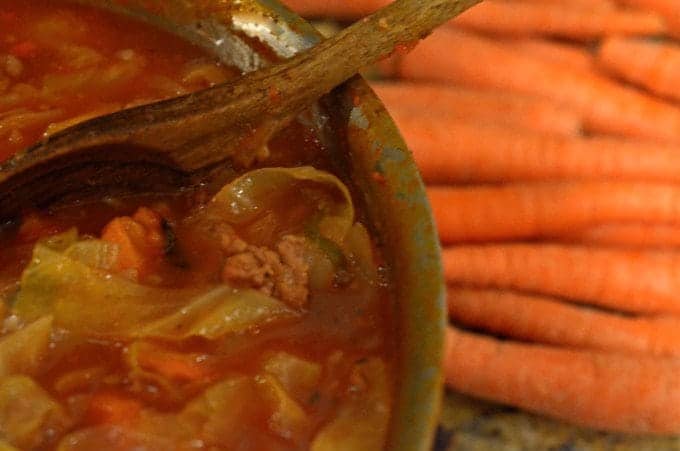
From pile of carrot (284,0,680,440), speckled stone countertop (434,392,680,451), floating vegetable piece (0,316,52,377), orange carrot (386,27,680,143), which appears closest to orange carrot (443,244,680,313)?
pile of carrot (284,0,680,440)

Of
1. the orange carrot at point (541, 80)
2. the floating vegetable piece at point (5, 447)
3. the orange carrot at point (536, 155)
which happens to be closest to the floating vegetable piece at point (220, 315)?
the floating vegetable piece at point (5, 447)

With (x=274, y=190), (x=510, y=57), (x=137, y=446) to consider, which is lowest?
(x=137, y=446)

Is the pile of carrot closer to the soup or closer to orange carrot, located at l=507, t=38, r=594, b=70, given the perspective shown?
orange carrot, located at l=507, t=38, r=594, b=70

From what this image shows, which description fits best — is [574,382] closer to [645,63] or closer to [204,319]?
[204,319]

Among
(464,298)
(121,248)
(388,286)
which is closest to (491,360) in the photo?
(464,298)

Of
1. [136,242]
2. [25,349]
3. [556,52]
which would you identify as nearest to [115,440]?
[25,349]

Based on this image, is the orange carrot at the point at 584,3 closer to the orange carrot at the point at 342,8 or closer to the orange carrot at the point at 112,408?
the orange carrot at the point at 342,8

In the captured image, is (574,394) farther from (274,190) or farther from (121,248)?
(121,248)
